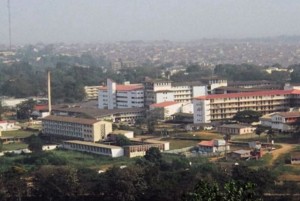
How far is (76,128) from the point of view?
59.8 feet

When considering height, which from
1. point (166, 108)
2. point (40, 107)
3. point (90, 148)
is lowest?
point (90, 148)

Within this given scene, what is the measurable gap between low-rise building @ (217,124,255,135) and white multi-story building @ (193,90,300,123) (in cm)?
164

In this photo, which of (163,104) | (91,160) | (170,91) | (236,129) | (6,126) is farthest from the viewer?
(170,91)

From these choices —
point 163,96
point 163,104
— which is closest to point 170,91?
point 163,96

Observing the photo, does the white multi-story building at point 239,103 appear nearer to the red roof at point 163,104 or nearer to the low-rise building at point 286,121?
the red roof at point 163,104

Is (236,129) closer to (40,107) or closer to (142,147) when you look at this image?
(142,147)

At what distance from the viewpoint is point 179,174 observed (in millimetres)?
11805

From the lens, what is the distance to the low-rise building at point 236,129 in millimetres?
17417

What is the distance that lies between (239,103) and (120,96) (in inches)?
179

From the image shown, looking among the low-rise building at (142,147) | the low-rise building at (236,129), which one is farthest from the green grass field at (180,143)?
the low-rise building at (236,129)

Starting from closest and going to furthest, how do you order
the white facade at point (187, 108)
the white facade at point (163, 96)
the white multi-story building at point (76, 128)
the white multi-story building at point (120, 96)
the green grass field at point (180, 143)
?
the green grass field at point (180, 143) < the white multi-story building at point (76, 128) < the white facade at point (187, 108) < the white facade at point (163, 96) < the white multi-story building at point (120, 96)

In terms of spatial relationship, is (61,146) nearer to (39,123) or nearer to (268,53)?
(39,123)

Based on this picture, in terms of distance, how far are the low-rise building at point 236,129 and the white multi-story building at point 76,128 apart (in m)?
2.77

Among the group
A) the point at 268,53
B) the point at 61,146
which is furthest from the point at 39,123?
the point at 268,53
